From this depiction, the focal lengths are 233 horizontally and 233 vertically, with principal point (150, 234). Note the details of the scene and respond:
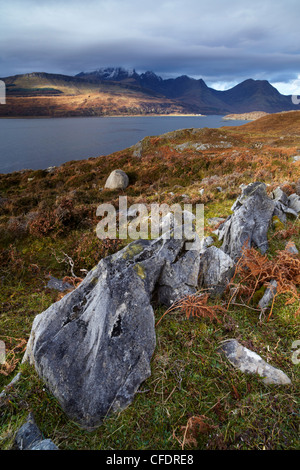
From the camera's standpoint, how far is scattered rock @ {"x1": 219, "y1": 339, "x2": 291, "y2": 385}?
3.41m

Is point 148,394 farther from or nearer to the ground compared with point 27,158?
nearer to the ground

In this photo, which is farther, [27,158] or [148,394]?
[27,158]

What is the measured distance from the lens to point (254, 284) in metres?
5.39

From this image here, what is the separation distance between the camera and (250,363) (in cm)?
359

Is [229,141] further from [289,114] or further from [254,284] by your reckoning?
[254,284]

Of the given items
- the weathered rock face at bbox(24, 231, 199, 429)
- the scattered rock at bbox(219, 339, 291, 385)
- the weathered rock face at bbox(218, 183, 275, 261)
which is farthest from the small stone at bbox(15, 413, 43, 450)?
the weathered rock face at bbox(218, 183, 275, 261)

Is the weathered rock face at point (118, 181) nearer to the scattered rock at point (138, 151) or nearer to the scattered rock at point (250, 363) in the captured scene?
the scattered rock at point (138, 151)

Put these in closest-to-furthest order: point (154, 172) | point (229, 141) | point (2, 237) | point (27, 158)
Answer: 1. point (2, 237)
2. point (154, 172)
3. point (229, 141)
4. point (27, 158)

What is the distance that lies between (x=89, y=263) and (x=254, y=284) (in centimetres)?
543

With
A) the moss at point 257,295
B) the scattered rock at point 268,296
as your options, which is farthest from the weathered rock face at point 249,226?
the scattered rock at point 268,296

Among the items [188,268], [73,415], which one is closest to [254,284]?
[188,268]

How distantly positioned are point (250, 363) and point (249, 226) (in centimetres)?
436

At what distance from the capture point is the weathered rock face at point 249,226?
685 centimetres

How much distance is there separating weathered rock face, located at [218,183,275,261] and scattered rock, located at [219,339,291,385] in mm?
2977
